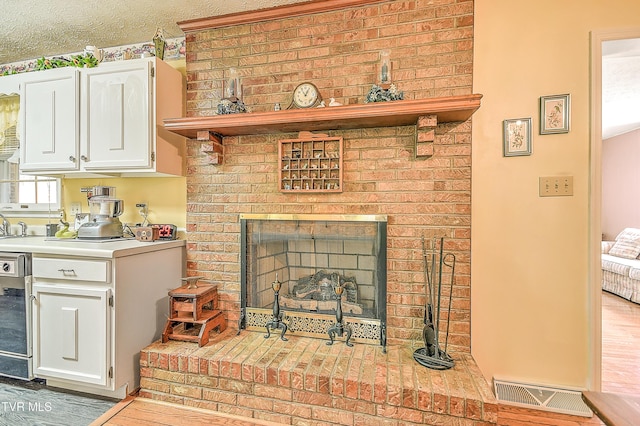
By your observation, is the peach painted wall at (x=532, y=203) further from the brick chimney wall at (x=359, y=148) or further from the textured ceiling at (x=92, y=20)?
the textured ceiling at (x=92, y=20)

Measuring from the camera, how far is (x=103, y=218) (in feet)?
7.11

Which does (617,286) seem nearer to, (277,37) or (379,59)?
(379,59)

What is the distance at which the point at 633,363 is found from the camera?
Result: 7.29ft

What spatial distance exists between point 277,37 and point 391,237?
1.56 m

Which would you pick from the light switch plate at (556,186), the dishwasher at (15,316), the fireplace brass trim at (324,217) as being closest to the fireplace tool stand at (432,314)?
the fireplace brass trim at (324,217)

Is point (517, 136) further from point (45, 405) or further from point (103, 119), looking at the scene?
point (45, 405)

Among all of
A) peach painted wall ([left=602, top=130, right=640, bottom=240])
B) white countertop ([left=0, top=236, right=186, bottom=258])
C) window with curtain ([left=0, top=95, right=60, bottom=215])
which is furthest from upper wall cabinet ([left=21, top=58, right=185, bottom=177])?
peach painted wall ([left=602, top=130, right=640, bottom=240])

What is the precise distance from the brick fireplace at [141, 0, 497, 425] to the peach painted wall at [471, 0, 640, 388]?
0.36 ft

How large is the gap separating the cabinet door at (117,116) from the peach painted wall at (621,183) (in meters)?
6.87

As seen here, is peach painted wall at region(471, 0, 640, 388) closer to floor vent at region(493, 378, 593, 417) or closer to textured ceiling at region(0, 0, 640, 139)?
floor vent at region(493, 378, 593, 417)

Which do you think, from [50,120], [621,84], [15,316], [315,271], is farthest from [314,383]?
[621,84]

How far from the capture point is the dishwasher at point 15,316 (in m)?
1.87

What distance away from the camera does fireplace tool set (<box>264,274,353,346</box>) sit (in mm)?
1903

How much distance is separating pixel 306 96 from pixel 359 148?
0.48 metres
